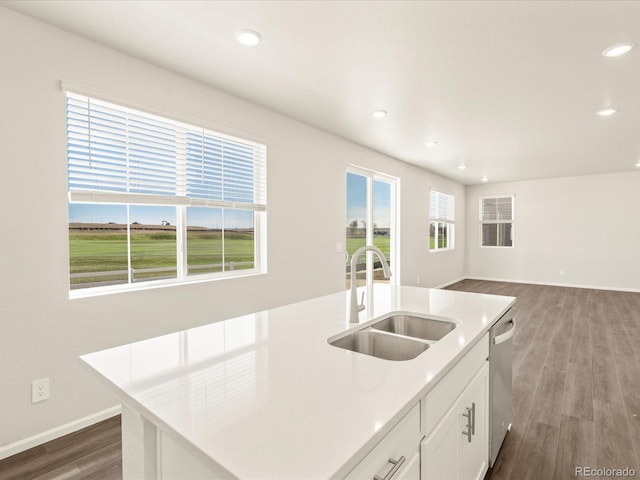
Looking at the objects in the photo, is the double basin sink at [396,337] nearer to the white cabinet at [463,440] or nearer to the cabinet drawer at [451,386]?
the cabinet drawer at [451,386]

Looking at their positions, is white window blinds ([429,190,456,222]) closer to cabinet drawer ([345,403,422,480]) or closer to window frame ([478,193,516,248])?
window frame ([478,193,516,248])

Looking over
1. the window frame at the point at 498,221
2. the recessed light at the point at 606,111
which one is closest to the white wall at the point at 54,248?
the recessed light at the point at 606,111

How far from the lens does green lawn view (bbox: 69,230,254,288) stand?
2521mm

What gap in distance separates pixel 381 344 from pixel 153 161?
220 cm

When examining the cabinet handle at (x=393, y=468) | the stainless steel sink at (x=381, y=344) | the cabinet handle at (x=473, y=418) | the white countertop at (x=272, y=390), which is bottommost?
the cabinet handle at (x=473, y=418)

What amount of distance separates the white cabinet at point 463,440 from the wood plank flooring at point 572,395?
0.38 m

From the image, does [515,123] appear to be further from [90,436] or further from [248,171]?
[90,436]

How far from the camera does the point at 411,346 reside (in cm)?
146

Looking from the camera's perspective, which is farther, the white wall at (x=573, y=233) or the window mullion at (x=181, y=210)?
the white wall at (x=573, y=233)

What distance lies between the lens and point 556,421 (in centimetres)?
242

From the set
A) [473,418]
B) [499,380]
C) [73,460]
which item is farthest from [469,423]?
[73,460]

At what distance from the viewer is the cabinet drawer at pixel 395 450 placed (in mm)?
786

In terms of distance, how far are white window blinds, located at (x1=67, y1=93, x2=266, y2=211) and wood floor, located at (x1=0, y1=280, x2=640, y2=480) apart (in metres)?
1.56

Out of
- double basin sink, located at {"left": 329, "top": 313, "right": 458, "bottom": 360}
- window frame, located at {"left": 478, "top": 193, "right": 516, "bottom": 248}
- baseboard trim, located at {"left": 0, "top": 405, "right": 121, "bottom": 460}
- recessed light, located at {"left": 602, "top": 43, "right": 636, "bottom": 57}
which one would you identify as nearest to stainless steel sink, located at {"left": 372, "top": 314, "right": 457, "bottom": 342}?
double basin sink, located at {"left": 329, "top": 313, "right": 458, "bottom": 360}
